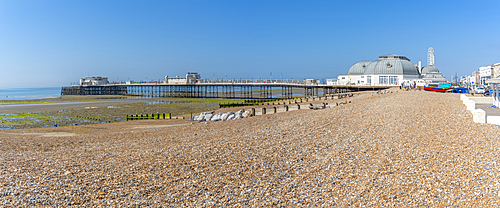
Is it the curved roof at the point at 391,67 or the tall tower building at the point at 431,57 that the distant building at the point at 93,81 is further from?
the tall tower building at the point at 431,57

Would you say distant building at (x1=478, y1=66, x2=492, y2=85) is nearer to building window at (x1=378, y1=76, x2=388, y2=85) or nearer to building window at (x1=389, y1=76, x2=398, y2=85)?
building window at (x1=389, y1=76, x2=398, y2=85)

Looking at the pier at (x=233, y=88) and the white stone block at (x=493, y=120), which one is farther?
the pier at (x=233, y=88)

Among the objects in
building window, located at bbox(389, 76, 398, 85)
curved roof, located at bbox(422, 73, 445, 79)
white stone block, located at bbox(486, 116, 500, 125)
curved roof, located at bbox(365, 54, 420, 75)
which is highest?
curved roof, located at bbox(365, 54, 420, 75)

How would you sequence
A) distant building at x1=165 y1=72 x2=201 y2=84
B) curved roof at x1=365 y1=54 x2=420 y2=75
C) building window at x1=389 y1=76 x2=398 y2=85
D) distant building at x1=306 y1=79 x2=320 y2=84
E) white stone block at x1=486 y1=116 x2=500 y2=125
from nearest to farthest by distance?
white stone block at x1=486 y1=116 x2=500 y2=125, building window at x1=389 y1=76 x2=398 y2=85, curved roof at x1=365 y1=54 x2=420 y2=75, distant building at x1=306 y1=79 x2=320 y2=84, distant building at x1=165 y1=72 x2=201 y2=84

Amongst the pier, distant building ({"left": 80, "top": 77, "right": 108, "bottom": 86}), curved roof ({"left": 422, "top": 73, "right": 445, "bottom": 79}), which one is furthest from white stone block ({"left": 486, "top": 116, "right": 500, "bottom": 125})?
distant building ({"left": 80, "top": 77, "right": 108, "bottom": 86})

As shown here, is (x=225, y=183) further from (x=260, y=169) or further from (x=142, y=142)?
(x=142, y=142)

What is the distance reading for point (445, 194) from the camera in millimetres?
6426

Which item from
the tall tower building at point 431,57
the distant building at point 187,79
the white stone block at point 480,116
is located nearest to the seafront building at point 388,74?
the tall tower building at point 431,57

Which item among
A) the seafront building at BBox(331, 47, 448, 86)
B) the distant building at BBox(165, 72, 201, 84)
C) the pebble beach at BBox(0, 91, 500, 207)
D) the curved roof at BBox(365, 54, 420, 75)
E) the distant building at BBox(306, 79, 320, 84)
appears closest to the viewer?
the pebble beach at BBox(0, 91, 500, 207)

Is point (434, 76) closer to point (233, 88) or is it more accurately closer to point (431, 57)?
point (431, 57)

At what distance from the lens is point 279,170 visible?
8.37 m

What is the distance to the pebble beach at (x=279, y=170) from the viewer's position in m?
6.61

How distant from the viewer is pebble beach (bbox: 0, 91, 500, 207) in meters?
6.61

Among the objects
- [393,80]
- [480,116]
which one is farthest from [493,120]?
[393,80]
